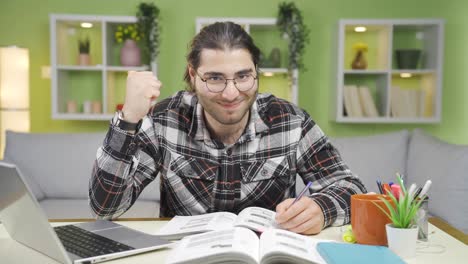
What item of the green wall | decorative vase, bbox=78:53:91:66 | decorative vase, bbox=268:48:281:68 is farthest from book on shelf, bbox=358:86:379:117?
decorative vase, bbox=78:53:91:66

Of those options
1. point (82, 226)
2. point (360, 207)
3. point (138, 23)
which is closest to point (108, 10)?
point (138, 23)

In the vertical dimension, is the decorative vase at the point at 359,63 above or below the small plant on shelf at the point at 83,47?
below

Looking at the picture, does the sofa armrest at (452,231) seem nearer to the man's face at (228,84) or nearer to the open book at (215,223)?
the open book at (215,223)

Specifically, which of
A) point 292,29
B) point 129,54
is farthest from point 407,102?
point 129,54

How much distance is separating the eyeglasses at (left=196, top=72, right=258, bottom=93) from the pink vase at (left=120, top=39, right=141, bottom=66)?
2332 mm

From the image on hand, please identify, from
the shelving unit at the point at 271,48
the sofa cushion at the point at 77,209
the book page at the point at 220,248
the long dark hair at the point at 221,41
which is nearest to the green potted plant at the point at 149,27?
the shelving unit at the point at 271,48

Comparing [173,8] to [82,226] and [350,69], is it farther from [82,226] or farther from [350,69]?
[82,226]

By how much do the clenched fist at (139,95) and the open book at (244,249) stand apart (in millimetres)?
427

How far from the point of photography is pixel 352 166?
2.85 meters

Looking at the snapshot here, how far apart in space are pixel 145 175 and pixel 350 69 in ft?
8.17

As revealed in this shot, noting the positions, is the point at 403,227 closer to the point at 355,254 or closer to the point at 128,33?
the point at 355,254

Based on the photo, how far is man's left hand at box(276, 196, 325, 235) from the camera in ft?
3.81

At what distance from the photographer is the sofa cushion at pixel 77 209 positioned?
2.61 meters

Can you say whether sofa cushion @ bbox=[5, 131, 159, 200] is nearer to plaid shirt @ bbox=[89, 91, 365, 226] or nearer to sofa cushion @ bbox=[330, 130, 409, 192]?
sofa cushion @ bbox=[330, 130, 409, 192]
